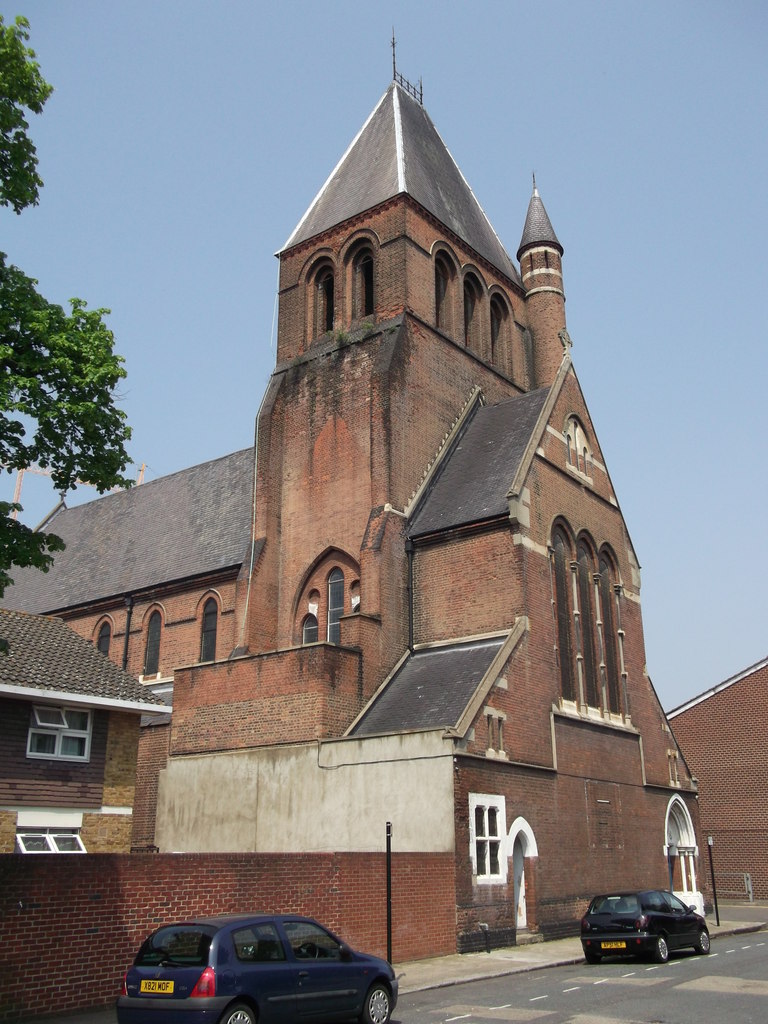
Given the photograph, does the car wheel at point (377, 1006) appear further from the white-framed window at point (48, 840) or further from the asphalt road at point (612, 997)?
the white-framed window at point (48, 840)

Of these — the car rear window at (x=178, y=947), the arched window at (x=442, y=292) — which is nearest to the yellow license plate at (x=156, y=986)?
the car rear window at (x=178, y=947)

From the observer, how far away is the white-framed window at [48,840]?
58.7 ft

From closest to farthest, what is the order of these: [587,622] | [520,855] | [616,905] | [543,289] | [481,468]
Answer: [616,905]
[520,855]
[481,468]
[587,622]
[543,289]

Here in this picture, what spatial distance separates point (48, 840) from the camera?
18.3 metres

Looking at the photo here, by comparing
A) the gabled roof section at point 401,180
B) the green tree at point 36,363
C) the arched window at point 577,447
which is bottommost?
the green tree at point 36,363

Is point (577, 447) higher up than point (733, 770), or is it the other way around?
point (577, 447)

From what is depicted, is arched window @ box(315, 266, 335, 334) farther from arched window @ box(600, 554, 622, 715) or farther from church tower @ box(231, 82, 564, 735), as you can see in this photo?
arched window @ box(600, 554, 622, 715)

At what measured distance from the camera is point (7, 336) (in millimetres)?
13703

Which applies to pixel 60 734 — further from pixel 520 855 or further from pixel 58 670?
pixel 520 855

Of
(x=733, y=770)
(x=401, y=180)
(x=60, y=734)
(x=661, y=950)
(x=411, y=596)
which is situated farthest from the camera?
(x=733, y=770)

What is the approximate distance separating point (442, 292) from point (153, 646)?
1635 centimetres

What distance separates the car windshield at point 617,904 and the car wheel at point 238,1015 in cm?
1032

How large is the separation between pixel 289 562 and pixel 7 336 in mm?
17332

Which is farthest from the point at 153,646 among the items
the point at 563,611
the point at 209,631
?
the point at 563,611
